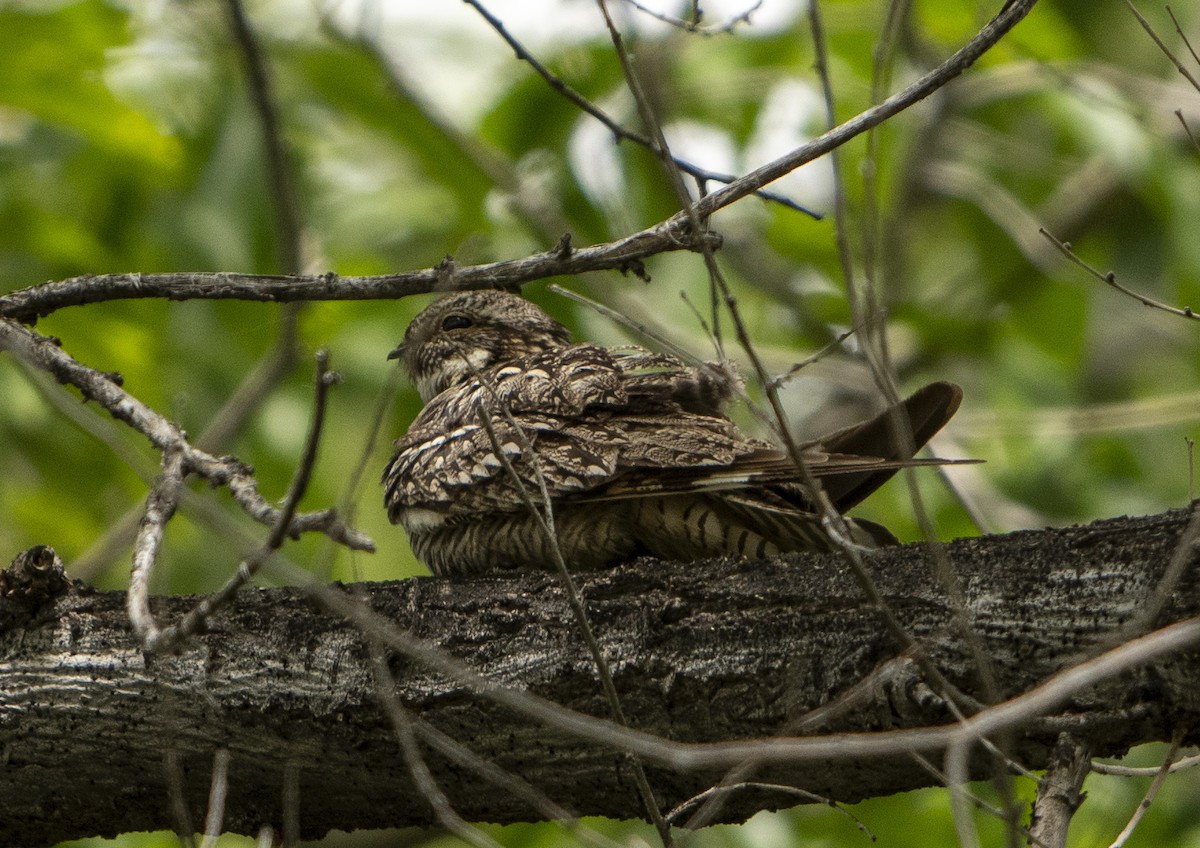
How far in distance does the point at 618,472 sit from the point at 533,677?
627 millimetres

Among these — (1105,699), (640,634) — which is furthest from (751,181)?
(1105,699)

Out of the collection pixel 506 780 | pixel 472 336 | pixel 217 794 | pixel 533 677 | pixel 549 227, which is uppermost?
pixel 549 227

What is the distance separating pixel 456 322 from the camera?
5.00 metres

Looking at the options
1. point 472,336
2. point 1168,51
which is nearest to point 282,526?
point 1168,51

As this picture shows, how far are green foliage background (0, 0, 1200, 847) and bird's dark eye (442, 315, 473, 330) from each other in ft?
2.02

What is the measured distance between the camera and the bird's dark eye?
498cm

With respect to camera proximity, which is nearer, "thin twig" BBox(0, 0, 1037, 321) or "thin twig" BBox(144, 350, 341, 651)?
"thin twig" BBox(144, 350, 341, 651)

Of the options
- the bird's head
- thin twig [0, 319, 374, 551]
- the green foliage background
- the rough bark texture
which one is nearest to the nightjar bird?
the rough bark texture

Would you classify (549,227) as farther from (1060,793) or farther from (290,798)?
(1060,793)

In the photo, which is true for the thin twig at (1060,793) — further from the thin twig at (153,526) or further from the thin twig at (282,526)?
the thin twig at (153,526)

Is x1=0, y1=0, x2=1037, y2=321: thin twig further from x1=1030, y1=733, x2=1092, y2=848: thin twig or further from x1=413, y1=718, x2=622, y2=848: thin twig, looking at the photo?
x1=1030, y1=733, x2=1092, y2=848: thin twig

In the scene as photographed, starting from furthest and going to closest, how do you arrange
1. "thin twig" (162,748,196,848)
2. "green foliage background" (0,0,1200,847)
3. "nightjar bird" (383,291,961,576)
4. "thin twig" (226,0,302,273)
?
"green foliage background" (0,0,1200,847)
"thin twig" (226,0,302,273)
"nightjar bird" (383,291,961,576)
"thin twig" (162,748,196,848)

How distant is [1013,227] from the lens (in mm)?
7871

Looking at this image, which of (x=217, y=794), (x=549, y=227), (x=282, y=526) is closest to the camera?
(x=282, y=526)
